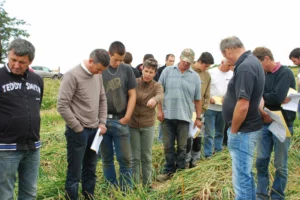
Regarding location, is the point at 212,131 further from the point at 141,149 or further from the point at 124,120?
the point at 124,120

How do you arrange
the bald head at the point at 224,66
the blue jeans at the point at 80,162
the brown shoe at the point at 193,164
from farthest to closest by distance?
the bald head at the point at 224,66
the brown shoe at the point at 193,164
the blue jeans at the point at 80,162

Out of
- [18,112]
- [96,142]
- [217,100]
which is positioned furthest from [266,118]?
[18,112]

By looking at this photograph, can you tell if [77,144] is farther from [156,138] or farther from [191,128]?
[156,138]

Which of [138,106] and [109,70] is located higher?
[109,70]

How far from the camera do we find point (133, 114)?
4.01 metres

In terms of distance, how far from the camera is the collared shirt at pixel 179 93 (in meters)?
4.33

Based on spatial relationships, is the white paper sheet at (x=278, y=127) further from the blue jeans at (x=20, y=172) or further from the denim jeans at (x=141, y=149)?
the blue jeans at (x=20, y=172)

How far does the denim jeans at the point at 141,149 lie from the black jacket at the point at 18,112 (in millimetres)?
1486

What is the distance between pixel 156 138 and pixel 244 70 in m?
3.73

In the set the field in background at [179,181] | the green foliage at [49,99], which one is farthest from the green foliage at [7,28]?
the field in background at [179,181]

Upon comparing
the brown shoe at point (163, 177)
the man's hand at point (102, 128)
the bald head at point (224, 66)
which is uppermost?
the bald head at point (224, 66)

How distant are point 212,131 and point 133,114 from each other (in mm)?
1899

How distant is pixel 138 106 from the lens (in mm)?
4031

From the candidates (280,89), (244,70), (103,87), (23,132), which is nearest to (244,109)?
(244,70)
